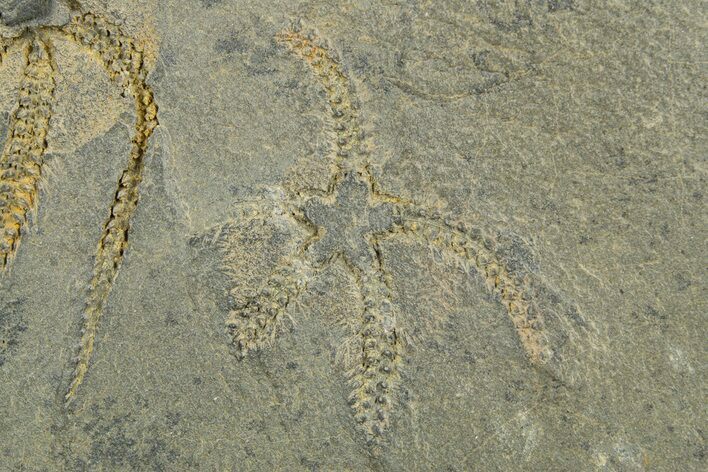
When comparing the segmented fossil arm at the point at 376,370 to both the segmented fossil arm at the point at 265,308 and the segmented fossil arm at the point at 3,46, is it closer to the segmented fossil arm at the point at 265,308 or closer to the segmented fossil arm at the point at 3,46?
the segmented fossil arm at the point at 265,308

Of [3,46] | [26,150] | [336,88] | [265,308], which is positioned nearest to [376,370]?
[265,308]

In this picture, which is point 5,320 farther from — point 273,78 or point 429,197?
point 429,197

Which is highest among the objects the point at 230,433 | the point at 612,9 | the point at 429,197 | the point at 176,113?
the point at 612,9

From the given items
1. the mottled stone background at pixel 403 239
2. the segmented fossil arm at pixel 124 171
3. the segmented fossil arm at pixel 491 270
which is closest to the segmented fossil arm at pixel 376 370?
the mottled stone background at pixel 403 239

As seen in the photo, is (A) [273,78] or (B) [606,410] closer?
(B) [606,410]

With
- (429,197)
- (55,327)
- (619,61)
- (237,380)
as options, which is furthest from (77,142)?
(619,61)

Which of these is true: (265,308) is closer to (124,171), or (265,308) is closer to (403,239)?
(403,239)

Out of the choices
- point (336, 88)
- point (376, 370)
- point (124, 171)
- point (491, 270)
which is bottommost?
point (376, 370)
